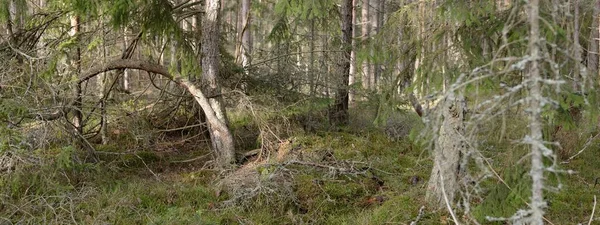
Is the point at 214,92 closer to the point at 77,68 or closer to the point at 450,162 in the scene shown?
the point at 77,68

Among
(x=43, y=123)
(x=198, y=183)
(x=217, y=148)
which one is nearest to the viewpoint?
(x=43, y=123)

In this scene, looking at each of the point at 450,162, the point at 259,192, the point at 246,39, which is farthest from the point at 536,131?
the point at 246,39

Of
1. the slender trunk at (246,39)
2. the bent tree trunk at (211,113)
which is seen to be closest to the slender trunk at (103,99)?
the bent tree trunk at (211,113)

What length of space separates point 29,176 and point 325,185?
3833 mm

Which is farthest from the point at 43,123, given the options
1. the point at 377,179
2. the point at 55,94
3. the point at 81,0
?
the point at 377,179

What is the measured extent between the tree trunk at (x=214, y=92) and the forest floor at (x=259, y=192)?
1.24ft

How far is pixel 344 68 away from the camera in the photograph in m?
10.9

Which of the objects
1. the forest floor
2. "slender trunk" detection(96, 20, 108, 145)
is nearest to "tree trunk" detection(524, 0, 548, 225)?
the forest floor

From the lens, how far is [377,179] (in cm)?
761

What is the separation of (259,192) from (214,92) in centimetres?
251

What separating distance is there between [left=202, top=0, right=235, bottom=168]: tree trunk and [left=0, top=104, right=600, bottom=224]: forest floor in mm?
378

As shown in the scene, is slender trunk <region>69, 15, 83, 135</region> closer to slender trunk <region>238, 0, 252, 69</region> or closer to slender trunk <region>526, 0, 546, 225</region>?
slender trunk <region>238, 0, 252, 69</region>

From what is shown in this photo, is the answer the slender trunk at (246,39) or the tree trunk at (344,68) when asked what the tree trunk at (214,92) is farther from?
the tree trunk at (344,68)

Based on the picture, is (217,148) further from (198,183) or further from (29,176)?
(29,176)
